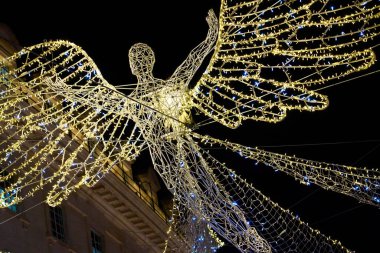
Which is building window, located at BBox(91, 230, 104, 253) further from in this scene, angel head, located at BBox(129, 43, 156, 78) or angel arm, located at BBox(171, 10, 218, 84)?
angel arm, located at BBox(171, 10, 218, 84)

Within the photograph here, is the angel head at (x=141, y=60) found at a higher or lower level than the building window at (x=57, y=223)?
higher

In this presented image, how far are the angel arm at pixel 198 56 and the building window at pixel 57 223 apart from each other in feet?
38.9

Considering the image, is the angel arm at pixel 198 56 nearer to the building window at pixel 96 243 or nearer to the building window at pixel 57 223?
the building window at pixel 57 223

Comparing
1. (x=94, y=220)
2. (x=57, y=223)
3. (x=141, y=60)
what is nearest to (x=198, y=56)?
(x=141, y=60)

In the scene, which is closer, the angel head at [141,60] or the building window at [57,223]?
the angel head at [141,60]

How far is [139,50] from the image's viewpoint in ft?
47.3

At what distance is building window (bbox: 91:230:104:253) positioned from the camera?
90.3 ft

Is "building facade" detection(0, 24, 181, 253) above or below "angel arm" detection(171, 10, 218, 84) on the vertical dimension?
below

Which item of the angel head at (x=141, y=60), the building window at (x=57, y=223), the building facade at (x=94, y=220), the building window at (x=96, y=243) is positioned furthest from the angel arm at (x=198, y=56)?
the building window at (x=96, y=243)

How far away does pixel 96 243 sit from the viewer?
2791 cm

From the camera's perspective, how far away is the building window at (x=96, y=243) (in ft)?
90.3

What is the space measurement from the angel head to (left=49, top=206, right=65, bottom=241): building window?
11159mm

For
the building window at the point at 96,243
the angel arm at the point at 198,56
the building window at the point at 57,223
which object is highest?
the angel arm at the point at 198,56

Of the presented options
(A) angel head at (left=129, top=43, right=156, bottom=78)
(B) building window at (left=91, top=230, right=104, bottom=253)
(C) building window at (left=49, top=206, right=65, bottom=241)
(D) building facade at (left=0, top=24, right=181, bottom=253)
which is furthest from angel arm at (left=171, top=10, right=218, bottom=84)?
(B) building window at (left=91, top=230, right=104, bottom=253)
